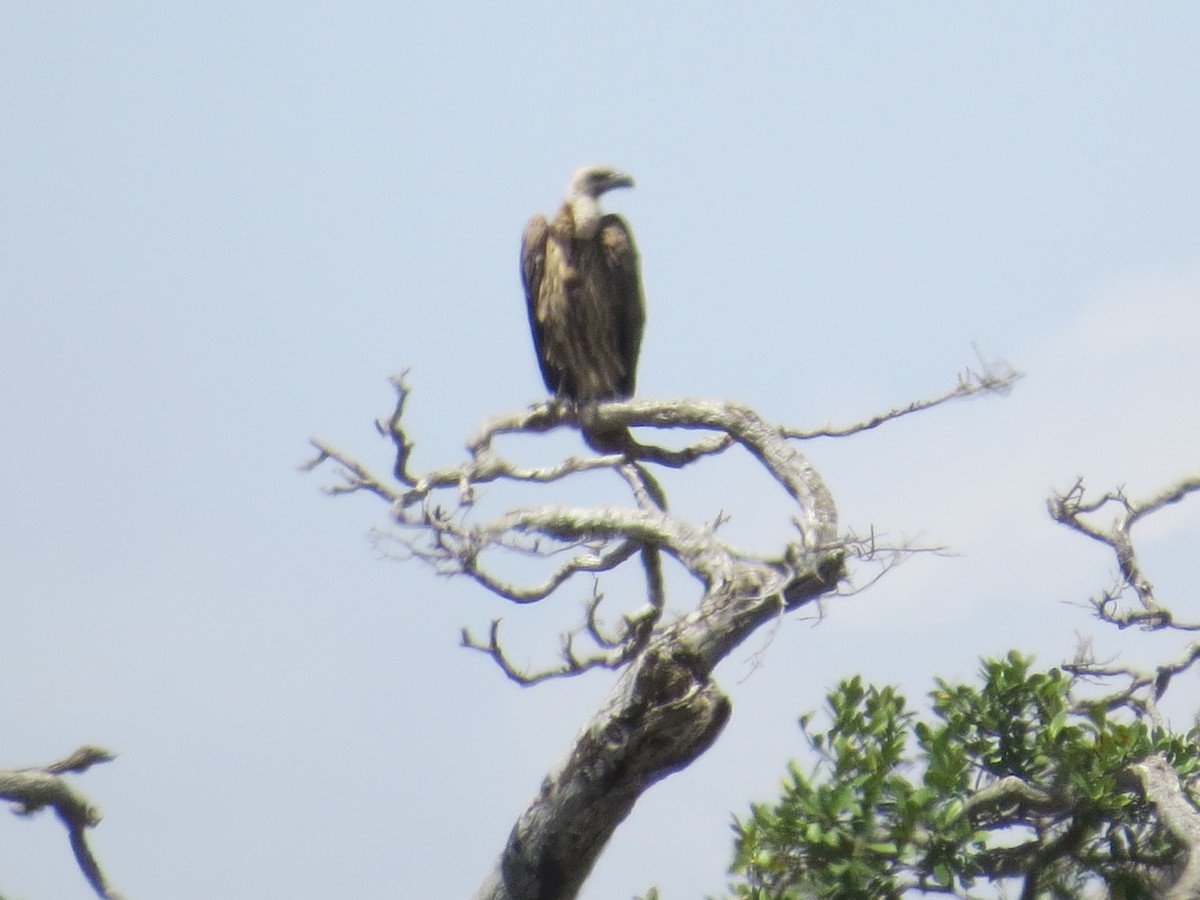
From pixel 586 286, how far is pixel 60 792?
2986 mm

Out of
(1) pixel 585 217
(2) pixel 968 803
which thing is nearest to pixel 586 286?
(1) pixel 585 217

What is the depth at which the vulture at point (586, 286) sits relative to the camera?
6465 mm

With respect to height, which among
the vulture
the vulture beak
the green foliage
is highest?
the vulture beak

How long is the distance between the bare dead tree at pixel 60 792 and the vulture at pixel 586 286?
255cm

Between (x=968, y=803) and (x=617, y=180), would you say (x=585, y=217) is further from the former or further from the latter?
(x=968, y=803)

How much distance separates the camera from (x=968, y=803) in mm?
4801

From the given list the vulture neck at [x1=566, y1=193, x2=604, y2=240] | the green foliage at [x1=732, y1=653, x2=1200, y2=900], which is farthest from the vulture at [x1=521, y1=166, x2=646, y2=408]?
the green foliage at [x1=732, y1=653, x2=1200, y2=900]

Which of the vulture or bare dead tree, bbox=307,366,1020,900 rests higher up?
the vulture

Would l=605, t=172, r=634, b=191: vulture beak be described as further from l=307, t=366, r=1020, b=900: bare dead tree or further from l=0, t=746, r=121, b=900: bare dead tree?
l=0, t=746, r=121, b=900: bare dead tree

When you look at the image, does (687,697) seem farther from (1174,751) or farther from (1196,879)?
(1174,751)

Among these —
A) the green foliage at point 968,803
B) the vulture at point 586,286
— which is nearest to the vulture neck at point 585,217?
the vulture at point 586,286

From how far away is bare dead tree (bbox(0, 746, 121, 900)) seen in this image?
449 centimetres

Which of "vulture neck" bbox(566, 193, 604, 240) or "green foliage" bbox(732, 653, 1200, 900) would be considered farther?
"vulture neck" bbox(566, 193, 604, 240)

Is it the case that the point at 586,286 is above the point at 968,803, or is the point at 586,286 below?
above
